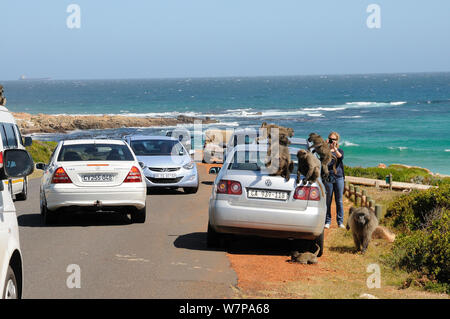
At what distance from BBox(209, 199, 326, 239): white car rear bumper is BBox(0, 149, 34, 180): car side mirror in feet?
16.9

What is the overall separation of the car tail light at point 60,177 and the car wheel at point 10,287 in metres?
7.19

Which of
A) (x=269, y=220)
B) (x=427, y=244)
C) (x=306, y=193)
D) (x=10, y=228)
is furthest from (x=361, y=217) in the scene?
(x=10, y=228)

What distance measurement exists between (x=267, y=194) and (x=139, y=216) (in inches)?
163

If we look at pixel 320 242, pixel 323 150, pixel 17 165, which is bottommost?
pixel 320 242

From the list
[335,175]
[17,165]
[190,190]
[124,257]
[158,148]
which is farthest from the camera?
[158,148]

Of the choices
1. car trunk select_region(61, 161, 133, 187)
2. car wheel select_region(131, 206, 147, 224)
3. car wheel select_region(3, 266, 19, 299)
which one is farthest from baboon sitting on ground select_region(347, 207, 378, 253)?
car wheel select_region(3, 266, 19, 299)

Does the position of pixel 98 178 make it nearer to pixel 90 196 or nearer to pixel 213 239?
pixel 90 196

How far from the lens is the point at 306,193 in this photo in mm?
10445

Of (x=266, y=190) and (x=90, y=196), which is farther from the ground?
(x=266, y=190)

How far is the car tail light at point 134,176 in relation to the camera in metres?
13.3

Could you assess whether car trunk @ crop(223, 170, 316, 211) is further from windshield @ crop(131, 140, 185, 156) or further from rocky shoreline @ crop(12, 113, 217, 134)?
rocky shoreline @ crop(12, 113, 217, 134)

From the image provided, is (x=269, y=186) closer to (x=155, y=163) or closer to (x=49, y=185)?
(x=49, y=185)
